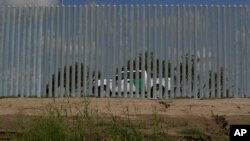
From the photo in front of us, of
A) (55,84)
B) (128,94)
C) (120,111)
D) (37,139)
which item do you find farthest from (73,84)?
(37,139)

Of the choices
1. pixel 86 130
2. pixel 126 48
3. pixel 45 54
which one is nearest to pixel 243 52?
pixel 126 48

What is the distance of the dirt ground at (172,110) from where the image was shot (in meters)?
6.87

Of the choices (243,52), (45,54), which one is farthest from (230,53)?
(45,54)

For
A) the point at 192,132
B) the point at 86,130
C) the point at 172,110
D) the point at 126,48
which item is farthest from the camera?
the point at 126,48

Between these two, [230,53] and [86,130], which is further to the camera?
[230,53]

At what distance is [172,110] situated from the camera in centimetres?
799

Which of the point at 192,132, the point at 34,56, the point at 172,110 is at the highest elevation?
the point at 34,56

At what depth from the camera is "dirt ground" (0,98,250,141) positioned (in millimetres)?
6871

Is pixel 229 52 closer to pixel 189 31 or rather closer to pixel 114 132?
pixel 189 31

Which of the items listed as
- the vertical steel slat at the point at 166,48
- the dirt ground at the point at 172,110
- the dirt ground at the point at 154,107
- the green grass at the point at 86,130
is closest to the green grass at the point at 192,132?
the dirt ground at the point at 172,110

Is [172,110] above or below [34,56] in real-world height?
below

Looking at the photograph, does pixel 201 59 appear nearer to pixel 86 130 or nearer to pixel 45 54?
pixel 45 54

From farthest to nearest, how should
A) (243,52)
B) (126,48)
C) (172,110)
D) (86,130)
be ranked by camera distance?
1. (243,52)
2. (126,48)
3. (172,110)
4. (86,130)

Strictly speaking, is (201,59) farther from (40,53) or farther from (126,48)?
(40,53)
